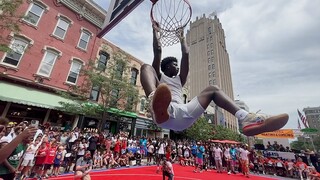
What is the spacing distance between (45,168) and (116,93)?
25.4 ft

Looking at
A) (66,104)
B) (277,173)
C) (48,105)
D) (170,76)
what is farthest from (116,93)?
(277,173)

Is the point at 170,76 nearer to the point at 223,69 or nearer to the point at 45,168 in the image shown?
the point at 45,168

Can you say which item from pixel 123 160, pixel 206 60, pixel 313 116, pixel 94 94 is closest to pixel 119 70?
pixel 94 94

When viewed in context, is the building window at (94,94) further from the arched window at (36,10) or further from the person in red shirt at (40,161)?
the person in red shirt at (40,161)

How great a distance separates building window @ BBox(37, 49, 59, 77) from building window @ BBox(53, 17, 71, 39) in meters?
1.65

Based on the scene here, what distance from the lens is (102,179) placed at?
316 inches

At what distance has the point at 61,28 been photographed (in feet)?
49.4

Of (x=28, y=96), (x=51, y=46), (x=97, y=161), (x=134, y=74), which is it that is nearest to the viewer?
(x=97, y=161)

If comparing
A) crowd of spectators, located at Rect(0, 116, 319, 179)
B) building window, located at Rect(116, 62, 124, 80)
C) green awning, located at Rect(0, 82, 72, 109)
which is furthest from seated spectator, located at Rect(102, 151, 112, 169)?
building window, located at Rect(116, 62, 124, 80)

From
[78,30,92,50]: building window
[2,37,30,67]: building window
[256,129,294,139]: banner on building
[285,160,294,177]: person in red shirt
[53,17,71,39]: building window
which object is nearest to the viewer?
[2,37,30,67]: building window

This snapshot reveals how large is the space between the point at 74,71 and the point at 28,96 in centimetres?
435

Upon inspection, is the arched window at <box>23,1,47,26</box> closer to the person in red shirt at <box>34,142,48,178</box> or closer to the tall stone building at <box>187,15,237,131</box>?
the person in red shirt at <box>34,142,48,178</box>

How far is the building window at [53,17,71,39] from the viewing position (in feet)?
48.4

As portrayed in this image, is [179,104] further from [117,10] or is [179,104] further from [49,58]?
[49,58]
